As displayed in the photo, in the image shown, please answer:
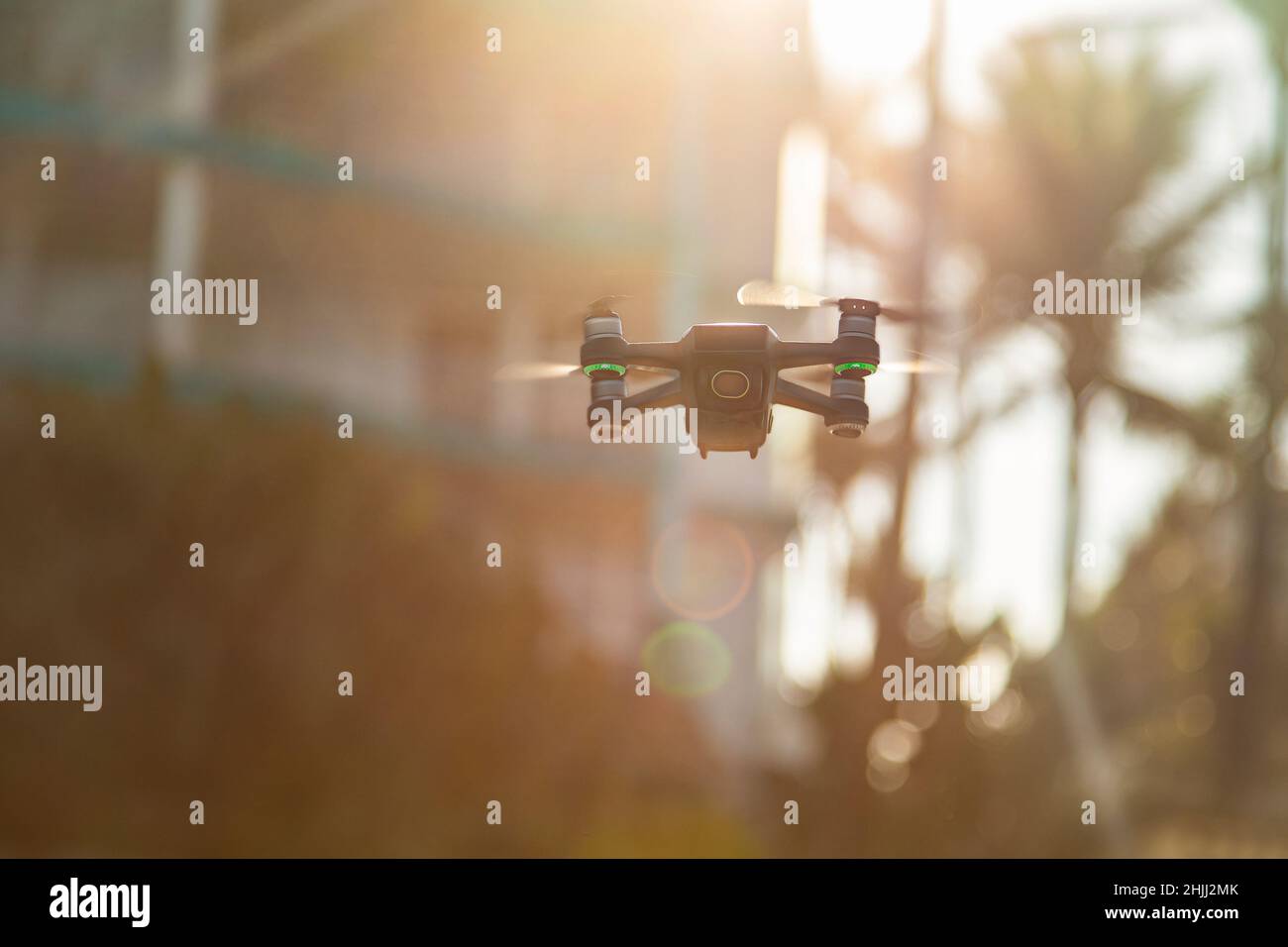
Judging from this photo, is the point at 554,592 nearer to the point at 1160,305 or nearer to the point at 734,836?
the point at 734,836

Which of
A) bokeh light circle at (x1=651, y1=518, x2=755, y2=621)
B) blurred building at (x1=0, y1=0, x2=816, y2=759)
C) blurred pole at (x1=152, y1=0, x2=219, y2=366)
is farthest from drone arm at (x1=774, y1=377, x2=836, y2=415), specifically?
bokeh light circle at (x1=651, y1=518, x2=755, y2=621)

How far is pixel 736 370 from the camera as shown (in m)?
4.90

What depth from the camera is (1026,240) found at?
34438 millimetres

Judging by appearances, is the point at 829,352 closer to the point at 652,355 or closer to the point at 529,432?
the point at 652,355

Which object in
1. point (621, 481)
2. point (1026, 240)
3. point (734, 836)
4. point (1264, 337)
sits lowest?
point (734, 836)

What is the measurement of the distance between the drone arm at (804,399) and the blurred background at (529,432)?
0.51m

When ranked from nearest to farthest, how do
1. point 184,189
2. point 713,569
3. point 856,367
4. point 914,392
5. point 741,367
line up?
point 741,367, point 856,367, point 184,189, point 914,392, point 713,569

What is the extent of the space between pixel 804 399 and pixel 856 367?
0.72 ft

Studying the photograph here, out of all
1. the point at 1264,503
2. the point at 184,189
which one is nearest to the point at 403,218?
the point at 184,189

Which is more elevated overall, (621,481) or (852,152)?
(852,152)
